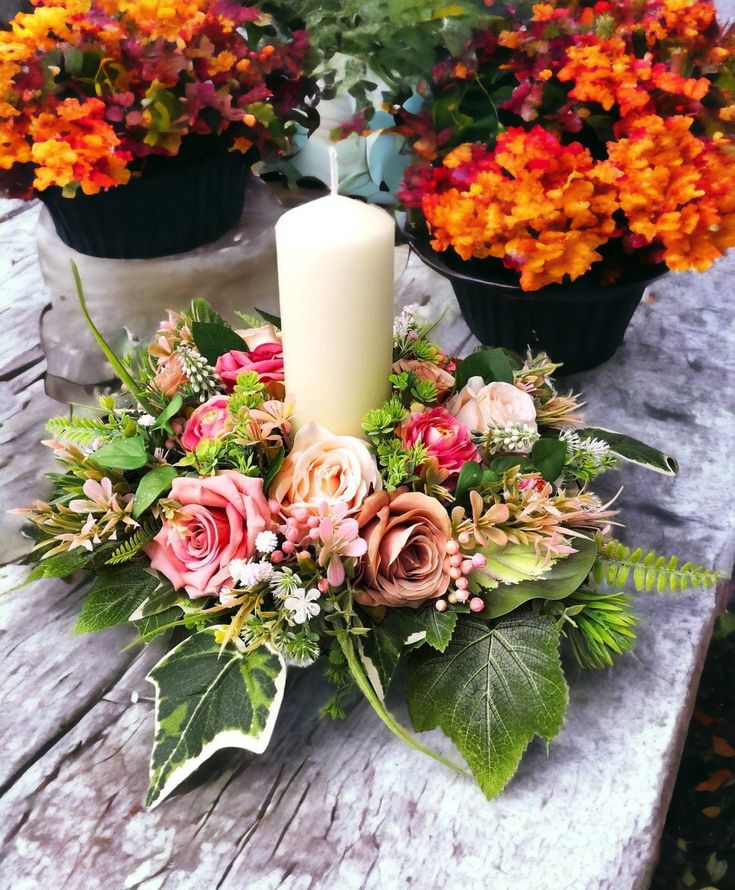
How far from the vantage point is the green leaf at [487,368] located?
647mm

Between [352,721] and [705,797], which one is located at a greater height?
[352,721]

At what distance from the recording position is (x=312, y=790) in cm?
51

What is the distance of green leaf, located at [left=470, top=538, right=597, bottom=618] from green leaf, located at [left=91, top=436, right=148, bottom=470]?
229 mm

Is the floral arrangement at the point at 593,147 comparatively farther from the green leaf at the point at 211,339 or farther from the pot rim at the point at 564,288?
the green leaf at the point at 211,339

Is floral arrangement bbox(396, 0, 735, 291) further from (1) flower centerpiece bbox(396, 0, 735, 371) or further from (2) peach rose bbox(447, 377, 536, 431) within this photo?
(2) peach rose bbox(447, 377, 536, 431)

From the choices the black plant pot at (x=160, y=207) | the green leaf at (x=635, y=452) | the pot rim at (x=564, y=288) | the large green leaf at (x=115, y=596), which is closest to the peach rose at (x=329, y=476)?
the large green leaf at (x=115, y=596)

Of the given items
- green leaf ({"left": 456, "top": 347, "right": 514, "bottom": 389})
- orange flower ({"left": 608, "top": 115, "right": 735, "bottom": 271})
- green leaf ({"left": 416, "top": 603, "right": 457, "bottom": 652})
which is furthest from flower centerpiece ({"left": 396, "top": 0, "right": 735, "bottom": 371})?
green leaf ({"left": 416, "top": 603, "right": 457, "bottom": 652})

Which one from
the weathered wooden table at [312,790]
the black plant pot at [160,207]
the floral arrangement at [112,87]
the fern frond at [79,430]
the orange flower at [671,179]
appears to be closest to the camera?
the weathered wooden table at [312,790]

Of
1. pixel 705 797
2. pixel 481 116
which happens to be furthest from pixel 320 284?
pixel 705 797

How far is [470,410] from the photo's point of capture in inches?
23.9

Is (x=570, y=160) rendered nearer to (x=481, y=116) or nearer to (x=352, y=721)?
(x=481, y=116)

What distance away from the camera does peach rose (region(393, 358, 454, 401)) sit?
24.9 inches

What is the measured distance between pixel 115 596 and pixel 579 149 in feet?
1.68

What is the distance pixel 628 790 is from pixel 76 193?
764mm
